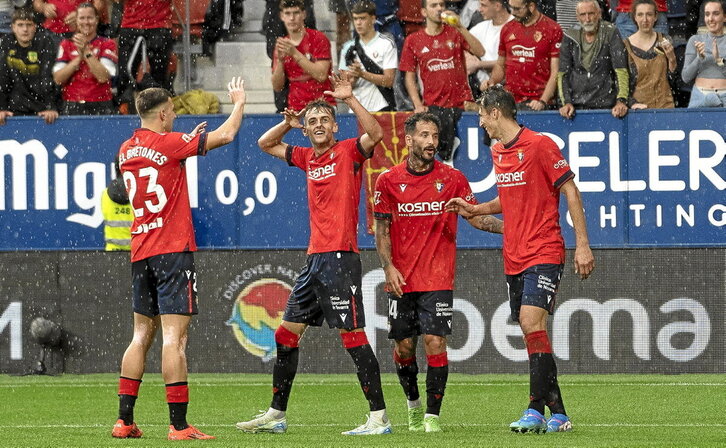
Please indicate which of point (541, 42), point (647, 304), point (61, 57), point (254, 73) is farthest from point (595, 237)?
point (61, 57)

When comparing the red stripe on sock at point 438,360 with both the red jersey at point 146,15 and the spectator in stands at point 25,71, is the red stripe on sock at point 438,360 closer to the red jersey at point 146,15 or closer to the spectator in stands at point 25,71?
the spectator in stands at point 25,71

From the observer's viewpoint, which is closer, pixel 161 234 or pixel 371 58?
pixel 161 234

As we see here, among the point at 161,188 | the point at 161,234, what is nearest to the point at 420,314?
the point at 161,234

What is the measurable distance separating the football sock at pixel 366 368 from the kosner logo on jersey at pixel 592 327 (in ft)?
15.1

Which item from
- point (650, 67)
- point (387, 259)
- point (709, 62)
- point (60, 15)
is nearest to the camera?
point (387, 259)

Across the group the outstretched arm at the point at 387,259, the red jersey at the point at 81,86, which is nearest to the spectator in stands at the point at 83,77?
the red jersey at the point at 81,86

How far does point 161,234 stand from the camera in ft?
27.5

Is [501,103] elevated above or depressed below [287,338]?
above

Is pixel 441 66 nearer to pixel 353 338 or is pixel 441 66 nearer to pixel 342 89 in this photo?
pixel 342 89

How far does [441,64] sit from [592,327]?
9.76ft

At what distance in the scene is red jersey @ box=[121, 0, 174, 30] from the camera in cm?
1485

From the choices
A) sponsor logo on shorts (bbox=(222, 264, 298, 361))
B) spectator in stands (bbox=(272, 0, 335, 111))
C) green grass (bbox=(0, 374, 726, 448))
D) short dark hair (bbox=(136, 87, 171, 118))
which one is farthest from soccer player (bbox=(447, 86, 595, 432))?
spectator in stands (bbox=(272, 0, 335, 111))

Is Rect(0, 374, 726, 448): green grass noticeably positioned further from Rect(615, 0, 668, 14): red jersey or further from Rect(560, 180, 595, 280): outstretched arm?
Rect(615, 0, 668, 14): red jersey

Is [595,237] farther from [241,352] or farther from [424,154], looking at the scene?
[424,154]
